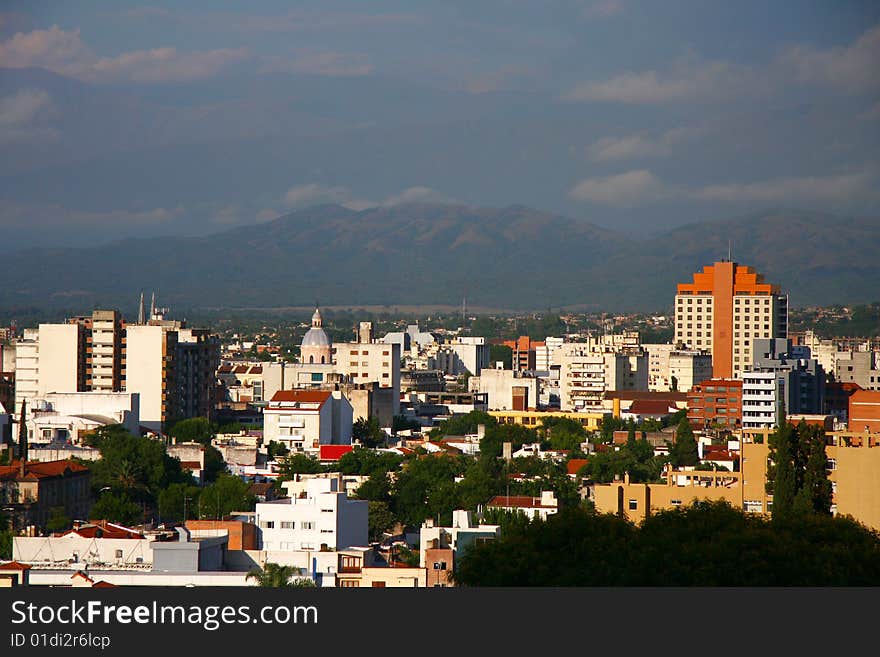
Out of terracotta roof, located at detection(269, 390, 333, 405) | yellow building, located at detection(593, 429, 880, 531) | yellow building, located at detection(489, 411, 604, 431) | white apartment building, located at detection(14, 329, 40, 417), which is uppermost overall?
white apartment building, located at detection(14, 329, 40, 417)

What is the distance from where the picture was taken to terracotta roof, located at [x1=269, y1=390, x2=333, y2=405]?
157ft

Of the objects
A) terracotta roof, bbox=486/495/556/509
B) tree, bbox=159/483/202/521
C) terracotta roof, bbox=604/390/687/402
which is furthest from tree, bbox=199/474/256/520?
terracotta roof, bbox=604/390/687/402

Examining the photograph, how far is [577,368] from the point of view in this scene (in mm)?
71500

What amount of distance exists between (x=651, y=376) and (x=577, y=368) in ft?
21.7

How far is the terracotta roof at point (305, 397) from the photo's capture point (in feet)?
157

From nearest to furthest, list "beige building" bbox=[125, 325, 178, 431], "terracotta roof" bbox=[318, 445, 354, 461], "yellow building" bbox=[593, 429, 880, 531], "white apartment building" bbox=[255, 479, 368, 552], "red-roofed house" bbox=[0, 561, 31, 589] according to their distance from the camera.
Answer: "red-roofed house" bbox=[0, 561, 31, 589] < "yellow building" bbox=[593, 429, 880, 531] < "white apartment building" bbox=[255, 479, 368, 552] < "terracotta roof" bbox=[318, 445, 354, 461] < "beige building" bbox=[125, 325, 178, 431]

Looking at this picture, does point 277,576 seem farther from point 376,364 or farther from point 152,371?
point 376,364

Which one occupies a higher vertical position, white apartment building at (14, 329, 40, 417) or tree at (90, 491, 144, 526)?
white apartment building at (14, 329, 40, 417)

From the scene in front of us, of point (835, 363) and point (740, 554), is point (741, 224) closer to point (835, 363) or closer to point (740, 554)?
point (835, 363)

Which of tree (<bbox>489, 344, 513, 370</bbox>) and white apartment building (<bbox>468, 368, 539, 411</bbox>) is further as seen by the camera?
tree (<bbox>489, 344, 513, 370</bbox>)

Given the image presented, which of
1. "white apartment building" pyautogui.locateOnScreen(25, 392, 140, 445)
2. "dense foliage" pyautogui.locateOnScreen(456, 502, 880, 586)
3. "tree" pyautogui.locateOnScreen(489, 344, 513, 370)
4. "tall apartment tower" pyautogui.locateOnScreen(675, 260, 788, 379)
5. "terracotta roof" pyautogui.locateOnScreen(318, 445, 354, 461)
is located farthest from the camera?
"tree" pyautogui.locateOnScreen(489, 344, 513, 370)

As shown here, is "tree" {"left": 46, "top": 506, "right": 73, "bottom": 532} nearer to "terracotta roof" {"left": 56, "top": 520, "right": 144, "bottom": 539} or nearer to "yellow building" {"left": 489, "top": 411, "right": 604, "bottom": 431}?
"terracotta roof" {"left": 56, "top": 520, "right": 144, "bottom": 539}

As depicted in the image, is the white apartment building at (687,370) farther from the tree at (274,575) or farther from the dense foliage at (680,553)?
the dense foliage at (680,553)

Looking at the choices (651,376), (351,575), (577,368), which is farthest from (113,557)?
(651,376)
